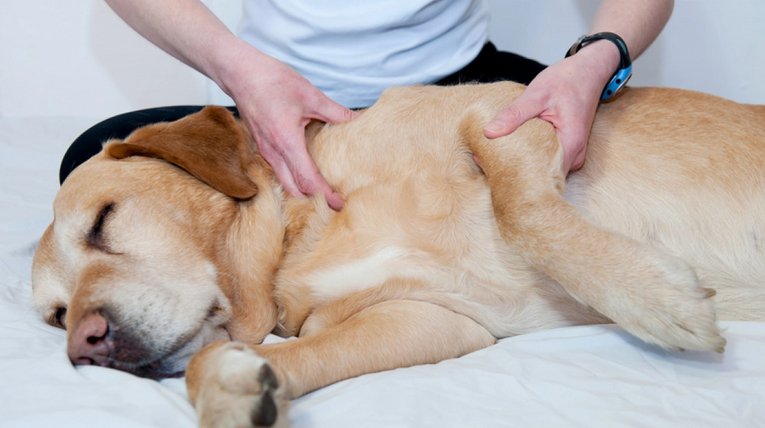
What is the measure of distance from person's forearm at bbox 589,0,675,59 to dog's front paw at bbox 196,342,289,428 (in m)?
2.02

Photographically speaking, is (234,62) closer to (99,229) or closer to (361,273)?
(99,229)

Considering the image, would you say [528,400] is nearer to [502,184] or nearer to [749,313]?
[502,184]

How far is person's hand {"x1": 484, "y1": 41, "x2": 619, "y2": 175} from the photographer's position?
1.83 m

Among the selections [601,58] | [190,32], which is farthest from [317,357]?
[190,32]

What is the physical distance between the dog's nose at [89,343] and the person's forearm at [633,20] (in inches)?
88.6

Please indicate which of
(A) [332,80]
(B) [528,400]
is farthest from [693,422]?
(A) [332,80]

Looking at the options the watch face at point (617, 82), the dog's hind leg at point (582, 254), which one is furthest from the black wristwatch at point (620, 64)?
the dog's hind leg at point (582, 254)

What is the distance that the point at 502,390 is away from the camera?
137cm

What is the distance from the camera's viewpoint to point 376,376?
152 cm

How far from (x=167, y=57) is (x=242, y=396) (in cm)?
441

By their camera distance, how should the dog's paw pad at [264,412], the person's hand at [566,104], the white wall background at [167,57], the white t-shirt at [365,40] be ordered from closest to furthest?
the dog's paw pad at [264,412], the person's hand at [566,104], the white t-shirt at [365,40], the white wall background at [167,57]

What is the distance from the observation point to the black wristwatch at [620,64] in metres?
2.17

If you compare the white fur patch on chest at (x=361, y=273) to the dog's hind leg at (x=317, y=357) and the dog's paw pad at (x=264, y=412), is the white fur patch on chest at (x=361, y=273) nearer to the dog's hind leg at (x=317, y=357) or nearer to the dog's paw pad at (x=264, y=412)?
the dog's hind leg at (x=317, y=357)

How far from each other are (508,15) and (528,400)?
3.76m
